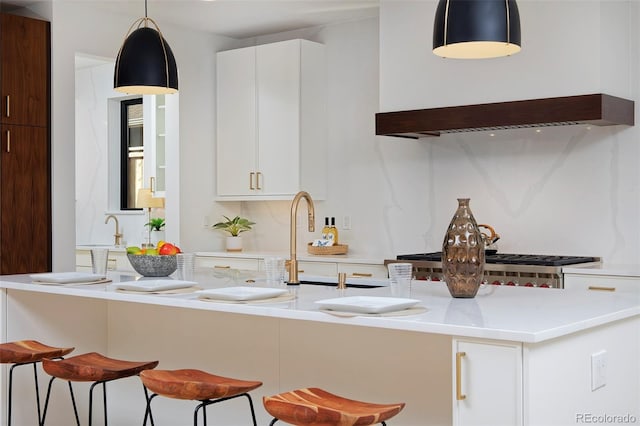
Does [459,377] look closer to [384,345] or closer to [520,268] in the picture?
[384,345]

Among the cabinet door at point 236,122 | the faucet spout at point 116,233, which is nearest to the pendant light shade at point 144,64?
the cabinet door at point 236,122

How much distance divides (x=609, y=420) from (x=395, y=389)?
70cm

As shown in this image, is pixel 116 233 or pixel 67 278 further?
pixel 116 233

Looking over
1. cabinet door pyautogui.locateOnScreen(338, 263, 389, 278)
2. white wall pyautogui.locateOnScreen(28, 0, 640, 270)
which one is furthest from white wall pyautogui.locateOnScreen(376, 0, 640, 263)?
cabinet door pyautogui.locateOnScreen(338, 263, 389, 278)

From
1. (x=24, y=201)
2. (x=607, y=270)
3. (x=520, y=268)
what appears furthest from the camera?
(x=24, y=201)

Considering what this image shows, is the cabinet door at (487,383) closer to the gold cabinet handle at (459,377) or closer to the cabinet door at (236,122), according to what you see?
the gold cabinet handle at (459,377)

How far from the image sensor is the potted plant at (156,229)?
6.79 meters

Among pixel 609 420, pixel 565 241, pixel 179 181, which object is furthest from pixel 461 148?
pixel 609 420

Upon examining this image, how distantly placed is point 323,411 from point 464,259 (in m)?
0.77

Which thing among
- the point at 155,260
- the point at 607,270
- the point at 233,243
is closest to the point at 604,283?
the point at 607,270

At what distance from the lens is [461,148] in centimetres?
528

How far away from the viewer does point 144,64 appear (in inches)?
145

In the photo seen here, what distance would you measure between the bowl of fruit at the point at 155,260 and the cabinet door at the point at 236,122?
8.34 ft

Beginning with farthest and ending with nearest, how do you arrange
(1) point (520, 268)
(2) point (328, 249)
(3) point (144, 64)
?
1. (2) point (328, 249)
2. (1) point (520, 268)
3. (3) point (144, 64)
